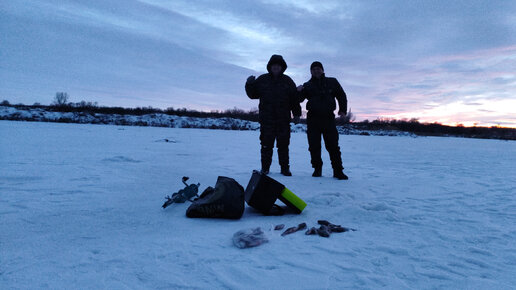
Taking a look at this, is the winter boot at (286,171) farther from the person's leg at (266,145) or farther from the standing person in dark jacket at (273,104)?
the person's leg at (266,145)

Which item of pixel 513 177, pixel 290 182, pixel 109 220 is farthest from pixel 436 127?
pixel 109 220

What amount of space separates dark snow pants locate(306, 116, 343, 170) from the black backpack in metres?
2.71

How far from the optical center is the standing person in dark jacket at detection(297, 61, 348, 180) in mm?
5152

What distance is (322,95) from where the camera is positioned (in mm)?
5176

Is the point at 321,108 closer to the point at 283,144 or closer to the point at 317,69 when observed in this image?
the point at 317,69

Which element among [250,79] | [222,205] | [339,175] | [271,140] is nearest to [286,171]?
[271,140]

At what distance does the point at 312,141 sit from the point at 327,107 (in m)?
0.66

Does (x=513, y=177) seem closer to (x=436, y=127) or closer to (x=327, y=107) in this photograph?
(x=327, y=107)

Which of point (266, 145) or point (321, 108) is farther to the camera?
point (266, 145)

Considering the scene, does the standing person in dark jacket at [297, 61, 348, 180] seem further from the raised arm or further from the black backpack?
the black backpack

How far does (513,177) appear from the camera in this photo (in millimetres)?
5480

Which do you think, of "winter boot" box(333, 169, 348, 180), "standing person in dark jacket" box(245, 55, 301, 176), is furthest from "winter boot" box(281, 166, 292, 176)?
"winter boot" box(333, 169, 348, 180)

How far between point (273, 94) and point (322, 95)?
2.85ft

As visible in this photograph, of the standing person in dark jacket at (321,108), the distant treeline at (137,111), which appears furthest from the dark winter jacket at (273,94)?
the distant treeline at (137,111)
